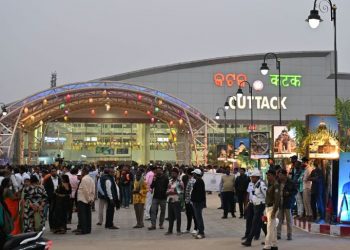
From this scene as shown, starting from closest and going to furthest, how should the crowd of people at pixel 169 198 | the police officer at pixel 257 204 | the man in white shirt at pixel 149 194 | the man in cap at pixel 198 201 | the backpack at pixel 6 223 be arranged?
the backpack at pixel 6 223, the crowd of people at pixel 169 198, the police officer at pixel 257 204, the man in cap at pixel 198 201, the man in white shirt at pixel 149 194

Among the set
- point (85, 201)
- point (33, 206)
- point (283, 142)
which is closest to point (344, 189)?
point (85, 201)

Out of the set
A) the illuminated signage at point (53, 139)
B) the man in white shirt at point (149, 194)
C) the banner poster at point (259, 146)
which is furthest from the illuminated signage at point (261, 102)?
the man in white shirt at point (149, 194)

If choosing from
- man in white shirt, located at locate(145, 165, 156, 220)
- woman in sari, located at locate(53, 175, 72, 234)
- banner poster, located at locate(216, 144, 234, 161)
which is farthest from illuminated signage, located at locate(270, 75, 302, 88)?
woman in sari, located at locate(53, 175, 72, 234)

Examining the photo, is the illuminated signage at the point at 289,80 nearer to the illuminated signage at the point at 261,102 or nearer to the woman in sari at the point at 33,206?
the illuminated signage at the point at 261,102

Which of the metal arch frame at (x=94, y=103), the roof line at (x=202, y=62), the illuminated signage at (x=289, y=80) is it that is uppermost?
the roof line at (x=202, y=62)

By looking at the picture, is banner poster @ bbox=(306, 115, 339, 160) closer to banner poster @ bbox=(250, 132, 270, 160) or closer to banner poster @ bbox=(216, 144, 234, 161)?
banner poster @ bbox=(250, 132, 270, 160)

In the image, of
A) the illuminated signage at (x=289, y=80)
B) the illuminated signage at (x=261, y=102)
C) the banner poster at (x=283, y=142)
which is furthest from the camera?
the illuminated signage at (x=289, y=80)

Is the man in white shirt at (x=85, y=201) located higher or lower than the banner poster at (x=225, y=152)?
lower

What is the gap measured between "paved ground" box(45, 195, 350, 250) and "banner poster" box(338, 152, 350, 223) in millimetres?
1001

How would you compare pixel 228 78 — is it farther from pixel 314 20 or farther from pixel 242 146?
pixel 314 20

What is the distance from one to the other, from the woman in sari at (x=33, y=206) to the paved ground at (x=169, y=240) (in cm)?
63

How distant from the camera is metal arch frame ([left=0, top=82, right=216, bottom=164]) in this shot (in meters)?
46.2

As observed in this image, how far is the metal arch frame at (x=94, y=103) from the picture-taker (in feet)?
151

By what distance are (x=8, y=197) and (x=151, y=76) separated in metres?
61.3
